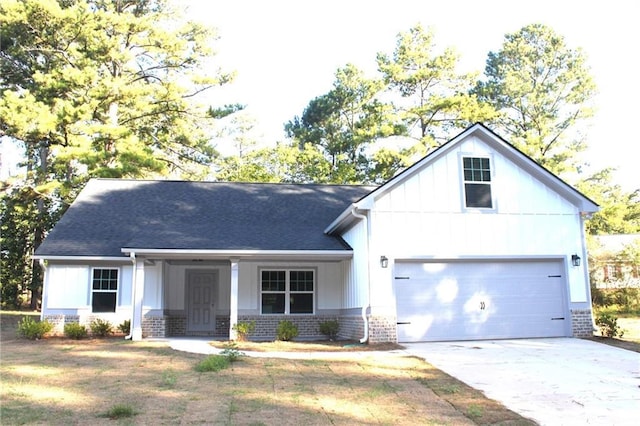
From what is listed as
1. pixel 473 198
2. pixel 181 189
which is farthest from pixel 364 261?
pixel 181 189

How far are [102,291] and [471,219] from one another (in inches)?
447

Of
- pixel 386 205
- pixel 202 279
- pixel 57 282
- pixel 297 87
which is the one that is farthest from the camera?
pixel 297 87

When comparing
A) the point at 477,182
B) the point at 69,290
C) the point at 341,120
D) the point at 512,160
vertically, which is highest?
the point at 341,120

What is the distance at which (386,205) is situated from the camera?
574 inches

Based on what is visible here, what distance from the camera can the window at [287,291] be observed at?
1720cm

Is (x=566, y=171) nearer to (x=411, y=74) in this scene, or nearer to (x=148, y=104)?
(x=411, y=74)

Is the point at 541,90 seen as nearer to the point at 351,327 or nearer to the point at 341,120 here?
the point at 341,120

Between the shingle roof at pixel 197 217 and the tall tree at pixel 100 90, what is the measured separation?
7.71 meters

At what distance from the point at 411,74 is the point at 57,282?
2621 cm

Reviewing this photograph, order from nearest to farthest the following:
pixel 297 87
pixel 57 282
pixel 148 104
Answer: pixel 57 282, pixel 148 104, pixel 297 87

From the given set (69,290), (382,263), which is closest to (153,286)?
(69,290)

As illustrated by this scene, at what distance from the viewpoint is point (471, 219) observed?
15.0 metres

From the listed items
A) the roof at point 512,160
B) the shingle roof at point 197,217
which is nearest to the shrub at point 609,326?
the roof at point 512,160

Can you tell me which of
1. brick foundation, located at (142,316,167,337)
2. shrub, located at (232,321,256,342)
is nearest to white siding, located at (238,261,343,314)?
shrub, located at (232,321,256,342)
